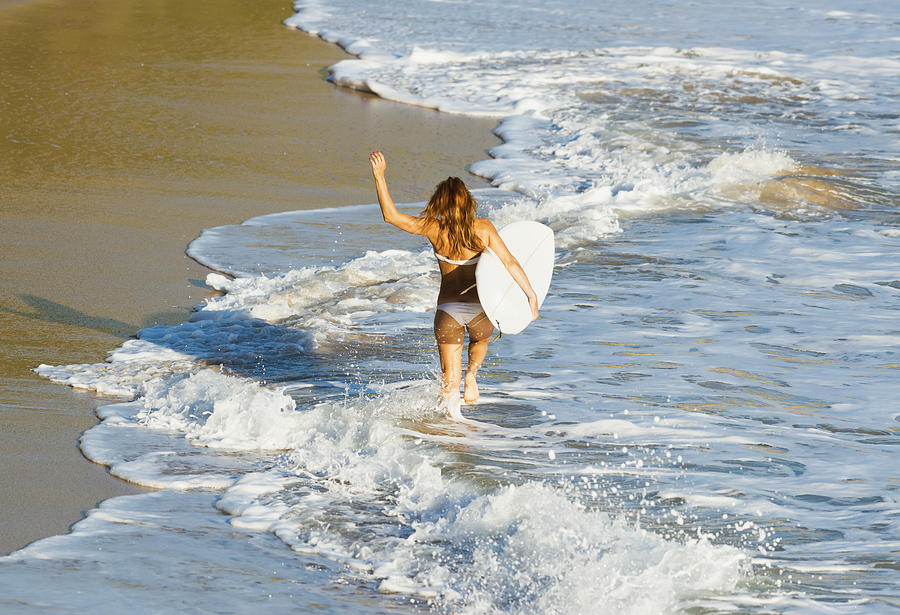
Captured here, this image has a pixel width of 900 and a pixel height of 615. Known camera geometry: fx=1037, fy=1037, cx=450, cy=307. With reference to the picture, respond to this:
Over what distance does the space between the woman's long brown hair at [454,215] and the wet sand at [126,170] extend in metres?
2.03

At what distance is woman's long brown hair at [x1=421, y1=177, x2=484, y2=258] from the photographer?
5270mm

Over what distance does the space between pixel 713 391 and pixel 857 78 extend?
44.3 feet

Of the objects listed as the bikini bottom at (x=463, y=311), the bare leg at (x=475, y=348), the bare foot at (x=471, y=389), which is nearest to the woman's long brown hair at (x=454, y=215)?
the bikini bottom at (x=463, y=311)

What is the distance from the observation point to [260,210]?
9.86 m

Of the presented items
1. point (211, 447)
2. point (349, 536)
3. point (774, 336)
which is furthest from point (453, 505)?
point (774, 336)

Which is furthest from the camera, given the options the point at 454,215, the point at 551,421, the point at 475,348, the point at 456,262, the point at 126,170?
the point at 126,170

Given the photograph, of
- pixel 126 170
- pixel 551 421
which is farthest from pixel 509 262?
pixel 126 170

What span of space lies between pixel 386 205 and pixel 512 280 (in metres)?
0.81

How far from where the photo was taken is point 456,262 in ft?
18.1

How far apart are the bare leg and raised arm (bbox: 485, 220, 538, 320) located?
0.30 metres

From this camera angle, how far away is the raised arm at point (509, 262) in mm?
5445

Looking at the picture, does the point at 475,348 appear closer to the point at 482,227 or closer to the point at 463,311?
the point at 463,311

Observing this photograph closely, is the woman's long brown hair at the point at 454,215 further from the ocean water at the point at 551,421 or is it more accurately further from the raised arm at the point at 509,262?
the ocean water at the point at 551,421

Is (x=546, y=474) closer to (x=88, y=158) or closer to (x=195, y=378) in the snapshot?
(x=195, y=378)
